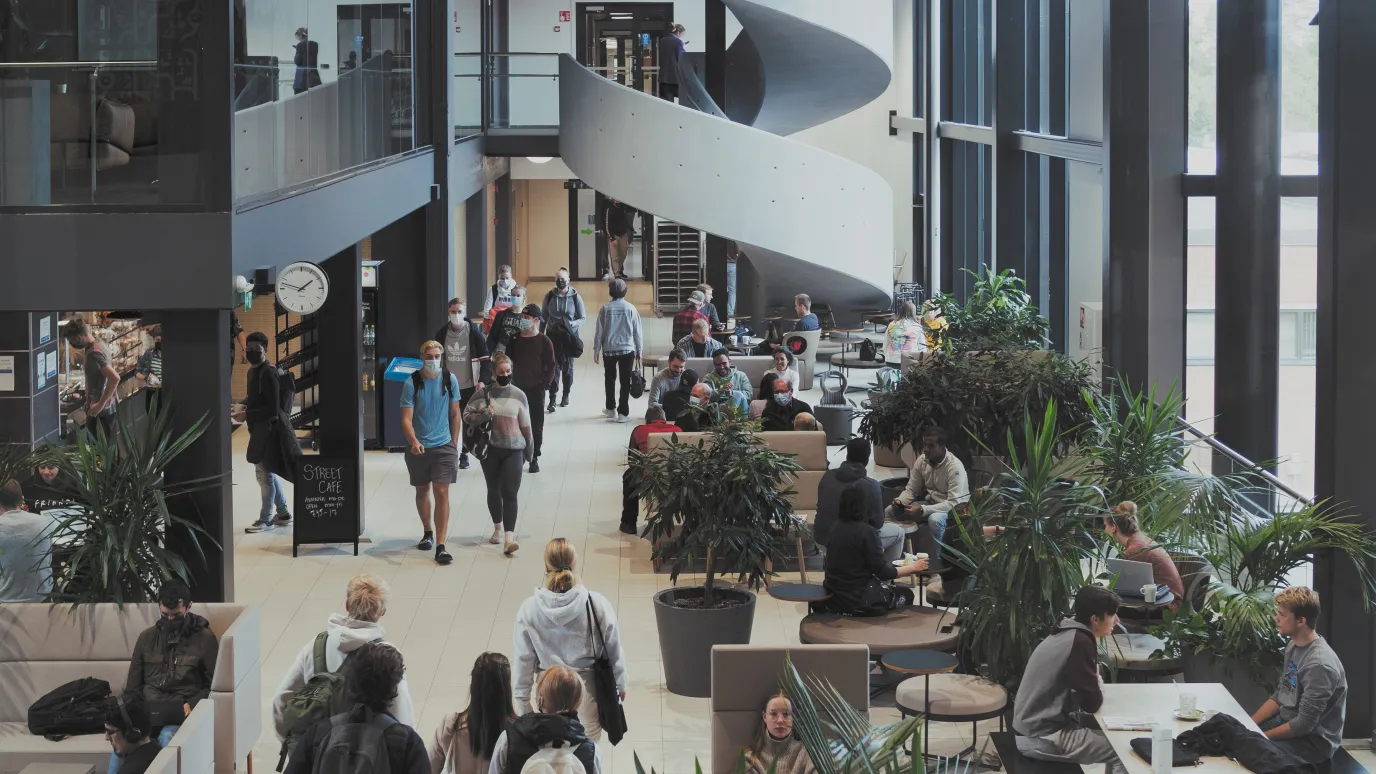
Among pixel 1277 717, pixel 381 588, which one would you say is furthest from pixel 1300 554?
pixel 381 588

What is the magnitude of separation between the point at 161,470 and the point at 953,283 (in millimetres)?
16656

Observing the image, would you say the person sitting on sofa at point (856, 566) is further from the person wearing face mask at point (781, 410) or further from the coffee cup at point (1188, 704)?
the person wearing face mask at point (781, 410)

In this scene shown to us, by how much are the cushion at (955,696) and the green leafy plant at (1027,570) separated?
148 mm

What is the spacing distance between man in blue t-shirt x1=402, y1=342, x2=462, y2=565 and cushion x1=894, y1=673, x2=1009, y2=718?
4723 mm

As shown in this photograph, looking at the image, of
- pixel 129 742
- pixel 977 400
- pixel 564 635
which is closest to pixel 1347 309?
pixel 564 635

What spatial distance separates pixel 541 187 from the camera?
1452 inches

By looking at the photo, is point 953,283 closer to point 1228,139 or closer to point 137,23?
point 1228,139

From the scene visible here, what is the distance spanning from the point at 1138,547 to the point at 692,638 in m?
2.36

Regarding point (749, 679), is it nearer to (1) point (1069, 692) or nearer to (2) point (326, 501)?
(1) point (1069, 692)

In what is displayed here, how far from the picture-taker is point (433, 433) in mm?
11070

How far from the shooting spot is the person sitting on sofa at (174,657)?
6.73 meters

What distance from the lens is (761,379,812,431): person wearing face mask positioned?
12.2 meters

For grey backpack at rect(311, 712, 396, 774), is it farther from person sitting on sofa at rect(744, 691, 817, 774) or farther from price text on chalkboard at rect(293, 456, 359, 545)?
price text on chalkboard at rect(293, 456, 359, 545)

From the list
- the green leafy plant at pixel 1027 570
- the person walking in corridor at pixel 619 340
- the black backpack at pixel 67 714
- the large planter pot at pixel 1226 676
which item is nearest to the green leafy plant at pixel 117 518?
the black backpack at pixel 67 714
